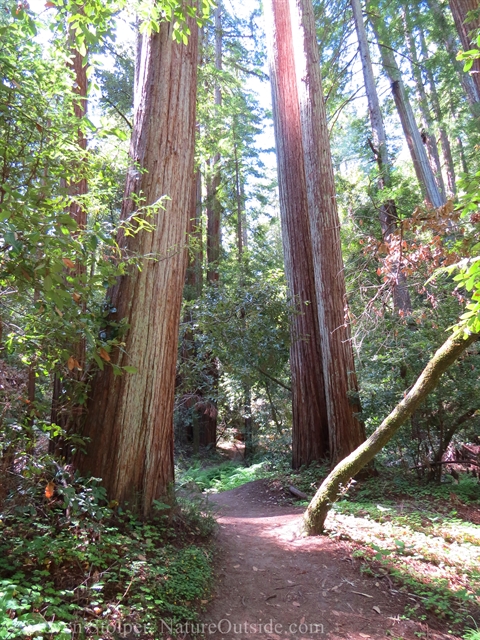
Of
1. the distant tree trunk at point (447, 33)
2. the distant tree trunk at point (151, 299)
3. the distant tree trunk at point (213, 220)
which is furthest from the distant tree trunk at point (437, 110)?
the distant tree trunk at point (151, 299)

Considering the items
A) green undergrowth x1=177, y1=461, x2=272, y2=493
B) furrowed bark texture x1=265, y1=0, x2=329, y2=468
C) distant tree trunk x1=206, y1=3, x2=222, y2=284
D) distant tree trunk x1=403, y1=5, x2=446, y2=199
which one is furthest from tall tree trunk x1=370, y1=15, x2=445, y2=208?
green undergrowth x1=177, y1=461, x2=272, y2=493

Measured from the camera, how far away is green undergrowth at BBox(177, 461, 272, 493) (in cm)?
949

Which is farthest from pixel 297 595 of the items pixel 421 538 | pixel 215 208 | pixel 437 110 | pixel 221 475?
pixel 437 110

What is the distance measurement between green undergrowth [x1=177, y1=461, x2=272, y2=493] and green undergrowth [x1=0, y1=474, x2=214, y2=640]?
5.36 m

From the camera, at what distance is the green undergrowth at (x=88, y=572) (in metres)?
2.27

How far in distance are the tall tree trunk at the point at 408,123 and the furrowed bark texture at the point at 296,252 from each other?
4023mm

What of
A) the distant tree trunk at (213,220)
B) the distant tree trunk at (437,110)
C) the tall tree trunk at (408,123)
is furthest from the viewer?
the distant tree trunk at (213,220)

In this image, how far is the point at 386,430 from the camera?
3.93 meters

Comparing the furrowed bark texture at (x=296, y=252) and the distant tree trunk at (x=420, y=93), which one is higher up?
the distant tree trunk at (x=420, y=93)

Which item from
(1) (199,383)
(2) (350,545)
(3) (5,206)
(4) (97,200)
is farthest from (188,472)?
(3) (5,206)

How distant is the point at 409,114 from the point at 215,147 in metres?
6.34

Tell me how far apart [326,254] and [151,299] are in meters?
4.44

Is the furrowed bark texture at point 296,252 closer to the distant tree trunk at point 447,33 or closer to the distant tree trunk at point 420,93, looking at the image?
the distant tree trunk at point 420,93

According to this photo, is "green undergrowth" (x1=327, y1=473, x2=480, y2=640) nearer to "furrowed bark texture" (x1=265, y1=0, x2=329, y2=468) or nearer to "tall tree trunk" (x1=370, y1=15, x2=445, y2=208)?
"furrowed bark texture" (x1=265, y1=0, x2=329, y2=468)
